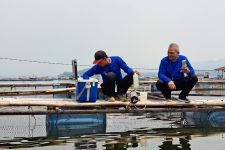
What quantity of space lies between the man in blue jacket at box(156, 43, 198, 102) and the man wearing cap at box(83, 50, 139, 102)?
34.2 inches

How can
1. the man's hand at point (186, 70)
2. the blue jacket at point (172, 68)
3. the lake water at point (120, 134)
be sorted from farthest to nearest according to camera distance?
the blue jacket at point (172, 68) → the man's hand at point (186, 70) → the lake water at point (120, 134)

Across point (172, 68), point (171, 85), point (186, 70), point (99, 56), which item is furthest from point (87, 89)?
point (186, 70)

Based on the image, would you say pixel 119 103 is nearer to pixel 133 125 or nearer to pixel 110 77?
pixel 110 77

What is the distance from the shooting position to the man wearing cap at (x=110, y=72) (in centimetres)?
900

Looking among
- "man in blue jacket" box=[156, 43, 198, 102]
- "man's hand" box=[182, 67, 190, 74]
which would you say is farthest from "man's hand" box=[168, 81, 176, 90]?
"man's hand" box=[182, 67, 190, 74]

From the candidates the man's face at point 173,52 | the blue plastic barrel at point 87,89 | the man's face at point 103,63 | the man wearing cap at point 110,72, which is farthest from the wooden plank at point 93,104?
the man's face at point 173,52

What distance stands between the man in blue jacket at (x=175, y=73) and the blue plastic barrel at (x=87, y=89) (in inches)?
72.0

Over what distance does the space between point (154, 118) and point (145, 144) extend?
4.84 m

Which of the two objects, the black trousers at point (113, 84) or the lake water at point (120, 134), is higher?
the black trousers at point (113, 84)

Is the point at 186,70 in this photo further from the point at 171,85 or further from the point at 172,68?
the point at 171,85

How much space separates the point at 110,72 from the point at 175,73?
186cm

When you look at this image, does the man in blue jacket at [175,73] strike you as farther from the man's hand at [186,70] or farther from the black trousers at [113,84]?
the black trousers at [113,84]

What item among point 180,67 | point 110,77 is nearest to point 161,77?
point 180,67

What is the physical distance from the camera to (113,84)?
29.8 ft
